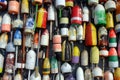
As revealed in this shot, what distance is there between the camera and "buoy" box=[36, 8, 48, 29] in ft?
4.91

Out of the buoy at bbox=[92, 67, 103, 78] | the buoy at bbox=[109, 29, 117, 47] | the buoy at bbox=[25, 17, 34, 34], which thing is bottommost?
the buoy at bbox=[92, 67, 103, 78]

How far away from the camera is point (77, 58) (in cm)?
149

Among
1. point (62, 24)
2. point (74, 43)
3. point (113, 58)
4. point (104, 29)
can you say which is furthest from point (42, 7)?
point (113, 58)

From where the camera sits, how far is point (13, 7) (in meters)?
1.50

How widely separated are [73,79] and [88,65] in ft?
0.47

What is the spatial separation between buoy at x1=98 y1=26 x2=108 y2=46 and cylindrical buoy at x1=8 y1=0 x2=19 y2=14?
0.51 m

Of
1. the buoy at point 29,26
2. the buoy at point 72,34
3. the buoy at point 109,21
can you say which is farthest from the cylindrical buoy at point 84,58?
the buoy at point 29,26

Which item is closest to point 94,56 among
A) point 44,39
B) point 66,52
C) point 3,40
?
point 66,52

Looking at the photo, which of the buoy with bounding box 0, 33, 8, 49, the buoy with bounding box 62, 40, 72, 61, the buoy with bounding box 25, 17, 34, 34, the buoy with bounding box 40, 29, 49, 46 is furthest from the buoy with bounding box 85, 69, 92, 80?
the buoy with bounding box 0, 33, 8, 49

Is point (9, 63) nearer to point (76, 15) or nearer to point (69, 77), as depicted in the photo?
point (69, 77)

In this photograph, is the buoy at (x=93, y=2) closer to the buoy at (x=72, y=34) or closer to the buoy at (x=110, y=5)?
the buoy at (x=110, y=5)

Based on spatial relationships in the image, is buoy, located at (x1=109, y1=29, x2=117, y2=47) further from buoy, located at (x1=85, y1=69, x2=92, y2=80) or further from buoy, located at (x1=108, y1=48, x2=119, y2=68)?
buoy, located at (x1=85, y1=69, x2=92, y2=80)

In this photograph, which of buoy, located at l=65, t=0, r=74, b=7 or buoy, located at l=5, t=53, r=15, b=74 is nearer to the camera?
buoy, located at l=5, t=53, r=15, b=74

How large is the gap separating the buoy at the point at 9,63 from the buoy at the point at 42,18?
0.23 meters
